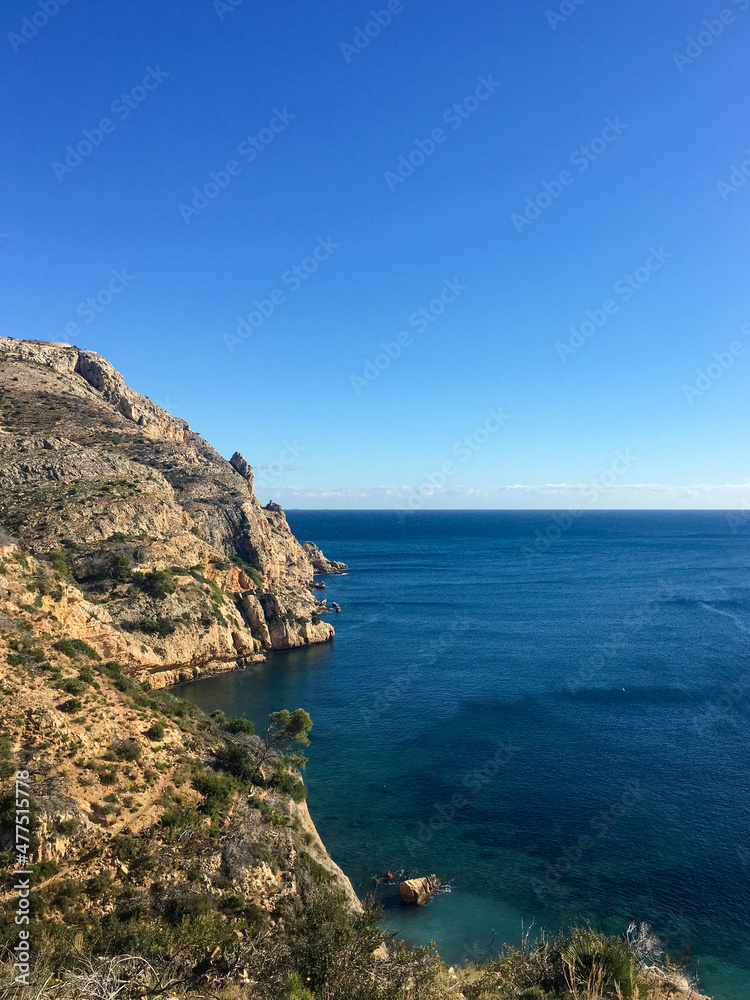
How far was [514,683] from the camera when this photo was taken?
55875 millimetres

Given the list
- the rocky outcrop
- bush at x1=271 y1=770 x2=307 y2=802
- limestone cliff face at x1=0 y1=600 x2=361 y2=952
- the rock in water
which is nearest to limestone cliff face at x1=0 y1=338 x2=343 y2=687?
limestone cliff face at x1=0 y1=600 x2=361 y2=952

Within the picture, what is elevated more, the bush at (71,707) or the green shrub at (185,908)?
the bush at (71,707)

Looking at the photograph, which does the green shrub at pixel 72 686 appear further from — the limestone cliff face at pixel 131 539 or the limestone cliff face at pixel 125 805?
the limestone cliff face at pixel 131 539

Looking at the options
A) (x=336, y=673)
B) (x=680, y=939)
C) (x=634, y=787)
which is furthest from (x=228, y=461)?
(x=680, y=939)

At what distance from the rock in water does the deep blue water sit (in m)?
0.56

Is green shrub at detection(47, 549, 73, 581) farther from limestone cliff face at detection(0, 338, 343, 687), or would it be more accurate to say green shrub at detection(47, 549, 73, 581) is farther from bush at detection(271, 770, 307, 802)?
bush at detection(271, 770, 307, 802)

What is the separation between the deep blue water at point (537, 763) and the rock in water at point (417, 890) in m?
0.56

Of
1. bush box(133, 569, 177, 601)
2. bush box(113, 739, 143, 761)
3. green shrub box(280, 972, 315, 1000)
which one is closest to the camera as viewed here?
green shrub box(280, 972, 315, 1000)

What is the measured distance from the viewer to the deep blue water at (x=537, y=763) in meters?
26.4

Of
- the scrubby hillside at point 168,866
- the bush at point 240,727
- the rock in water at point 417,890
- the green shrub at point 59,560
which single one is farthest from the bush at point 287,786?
the green shrub at point 59,560

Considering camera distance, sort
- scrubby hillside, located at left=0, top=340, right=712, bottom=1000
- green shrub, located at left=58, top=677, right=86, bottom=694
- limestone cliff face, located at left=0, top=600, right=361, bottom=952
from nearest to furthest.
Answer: scrubby hillside, located at left=0, top=340, right=712, bottom=1000, limestone cliff face, located at left=0, top=600, right=361, bottom=952, green shrub, located at left=58, top=677, right=86, bottom=694

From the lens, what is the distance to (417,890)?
26547mm

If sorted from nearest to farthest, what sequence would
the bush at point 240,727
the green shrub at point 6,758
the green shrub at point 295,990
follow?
the green shrub at point 295,990 → the green shrub at point 6,758 → the bush at point 240,727

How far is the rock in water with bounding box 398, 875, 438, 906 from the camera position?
26359mm
